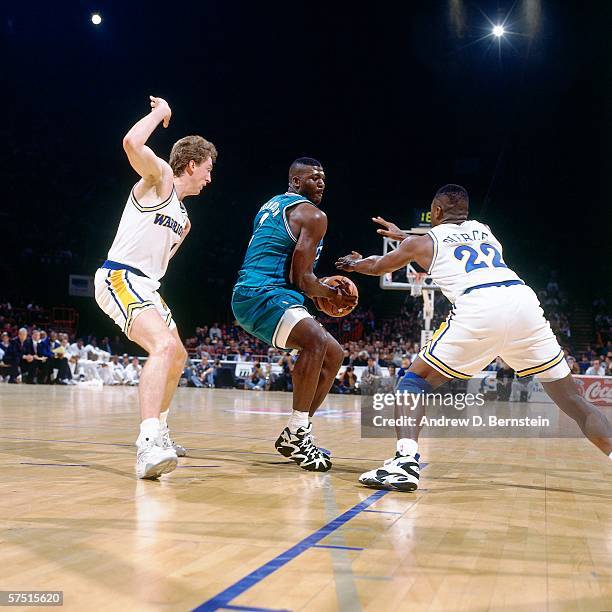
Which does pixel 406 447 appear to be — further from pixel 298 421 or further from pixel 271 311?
pixel 271 311

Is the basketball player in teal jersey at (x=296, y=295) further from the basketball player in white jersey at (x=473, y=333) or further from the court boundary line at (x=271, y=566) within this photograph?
the court boundary line at (x=271, y=566)

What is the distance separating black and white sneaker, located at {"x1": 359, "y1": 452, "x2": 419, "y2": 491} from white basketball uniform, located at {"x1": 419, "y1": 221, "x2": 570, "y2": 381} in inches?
21.4

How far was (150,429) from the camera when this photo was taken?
3.76 metres

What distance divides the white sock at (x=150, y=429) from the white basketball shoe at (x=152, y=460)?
1 centimetres

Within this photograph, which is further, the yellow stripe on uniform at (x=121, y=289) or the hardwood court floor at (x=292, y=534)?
the yellow stripe on uniform at (x=121, y=289)

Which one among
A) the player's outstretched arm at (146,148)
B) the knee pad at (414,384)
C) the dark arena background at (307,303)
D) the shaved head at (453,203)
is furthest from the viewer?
the shaved head at (453,203)

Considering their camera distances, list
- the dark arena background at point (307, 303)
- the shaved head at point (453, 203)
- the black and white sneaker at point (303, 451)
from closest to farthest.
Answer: the dark arena background at point (307, 303), the shaved head at point (453, 203), the black and white sneaker at point (303, 451)

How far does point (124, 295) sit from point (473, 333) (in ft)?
6.29

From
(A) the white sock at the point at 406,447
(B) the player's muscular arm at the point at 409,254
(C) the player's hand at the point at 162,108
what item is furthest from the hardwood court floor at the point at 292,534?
(C) the player's hand at the point at 162,108

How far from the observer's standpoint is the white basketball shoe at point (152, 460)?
3.62 meters

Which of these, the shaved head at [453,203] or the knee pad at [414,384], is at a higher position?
the shaved head at [453,203]

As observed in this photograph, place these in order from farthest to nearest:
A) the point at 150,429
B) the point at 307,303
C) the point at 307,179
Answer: the point at 307,303, the point at 307,179, the point at 150,429

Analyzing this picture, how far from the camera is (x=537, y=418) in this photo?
1182 cm

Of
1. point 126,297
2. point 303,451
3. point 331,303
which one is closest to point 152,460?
point 126,297
